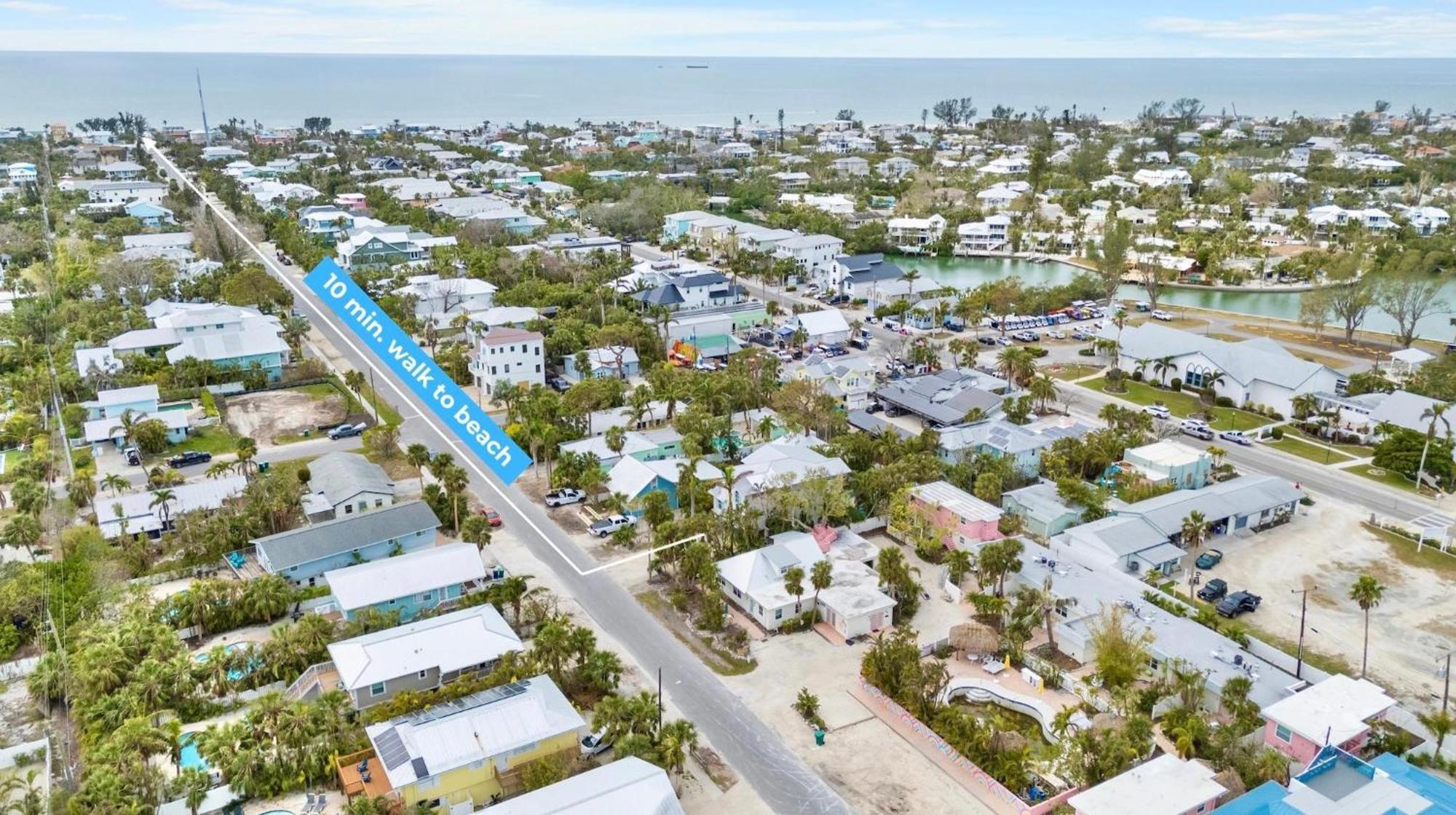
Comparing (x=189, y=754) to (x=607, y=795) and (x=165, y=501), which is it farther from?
(x=165, y=501)

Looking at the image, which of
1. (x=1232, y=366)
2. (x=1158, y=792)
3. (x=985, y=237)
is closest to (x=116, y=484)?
(x=1158, y=792)

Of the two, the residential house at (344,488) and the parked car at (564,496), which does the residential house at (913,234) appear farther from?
the residential house at (344,488)

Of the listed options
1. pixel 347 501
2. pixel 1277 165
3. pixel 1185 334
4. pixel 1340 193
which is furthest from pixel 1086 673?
pixel 1277 165

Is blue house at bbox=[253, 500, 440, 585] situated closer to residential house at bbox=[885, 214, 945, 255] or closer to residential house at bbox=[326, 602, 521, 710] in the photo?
residential house at bbox=[326, 602, 521, 710]

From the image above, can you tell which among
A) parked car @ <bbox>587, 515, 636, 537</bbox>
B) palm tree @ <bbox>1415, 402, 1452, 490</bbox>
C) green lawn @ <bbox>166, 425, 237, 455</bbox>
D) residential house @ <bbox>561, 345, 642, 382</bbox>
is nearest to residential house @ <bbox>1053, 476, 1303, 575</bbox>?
palm tree @ <bbox>1415, 402, 1452, 490</bbox>

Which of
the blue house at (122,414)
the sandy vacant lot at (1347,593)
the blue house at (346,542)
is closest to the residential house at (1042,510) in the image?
the sandy vacant lot at (1347,593)

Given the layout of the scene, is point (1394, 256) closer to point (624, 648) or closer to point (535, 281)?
point (535, 281)
